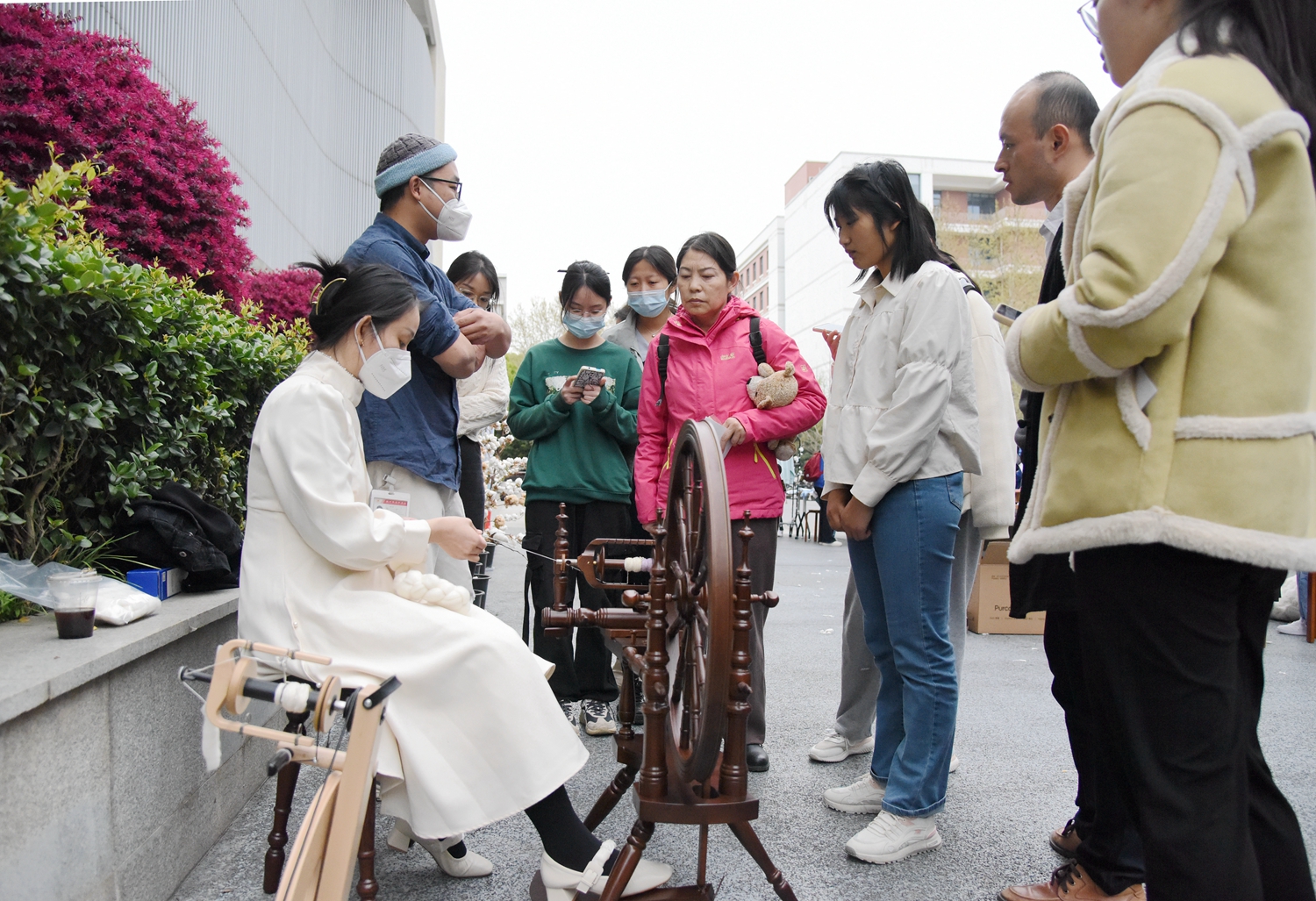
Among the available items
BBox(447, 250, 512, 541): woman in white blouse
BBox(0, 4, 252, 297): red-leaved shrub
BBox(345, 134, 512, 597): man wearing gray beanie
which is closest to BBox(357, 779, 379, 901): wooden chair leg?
BBox(345, 134, 512, 597): man wearing gray beanie

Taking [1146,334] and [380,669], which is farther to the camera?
[380,669]

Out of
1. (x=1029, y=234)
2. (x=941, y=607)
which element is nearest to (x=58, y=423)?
(x=941, y=607)

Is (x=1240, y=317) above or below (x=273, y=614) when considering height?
above

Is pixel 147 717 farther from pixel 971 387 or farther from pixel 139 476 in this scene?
pixel 971 387

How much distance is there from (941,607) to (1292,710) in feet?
8.79

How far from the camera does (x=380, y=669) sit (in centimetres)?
191

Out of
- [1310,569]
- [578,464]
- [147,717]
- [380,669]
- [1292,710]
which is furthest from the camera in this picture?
[1292,710]

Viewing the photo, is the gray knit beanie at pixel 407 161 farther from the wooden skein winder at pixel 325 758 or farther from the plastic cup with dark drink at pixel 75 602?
the wooden skein winder at pixel 325 758

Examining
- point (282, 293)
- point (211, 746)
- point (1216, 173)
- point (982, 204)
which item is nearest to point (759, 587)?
point (211, 746)

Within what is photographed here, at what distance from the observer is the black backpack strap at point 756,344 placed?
3377 mm

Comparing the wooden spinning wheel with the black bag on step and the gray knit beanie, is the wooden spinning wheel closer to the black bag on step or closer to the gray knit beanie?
the black bag on step

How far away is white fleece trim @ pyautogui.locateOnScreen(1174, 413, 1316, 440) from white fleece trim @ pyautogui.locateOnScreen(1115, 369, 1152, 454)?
64 mm

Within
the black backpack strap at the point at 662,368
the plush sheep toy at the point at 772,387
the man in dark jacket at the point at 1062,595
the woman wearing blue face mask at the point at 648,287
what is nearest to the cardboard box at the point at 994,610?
the woman wearing blue face mask at the point at 648,287

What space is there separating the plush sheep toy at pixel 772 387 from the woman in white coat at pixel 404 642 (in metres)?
1.43
